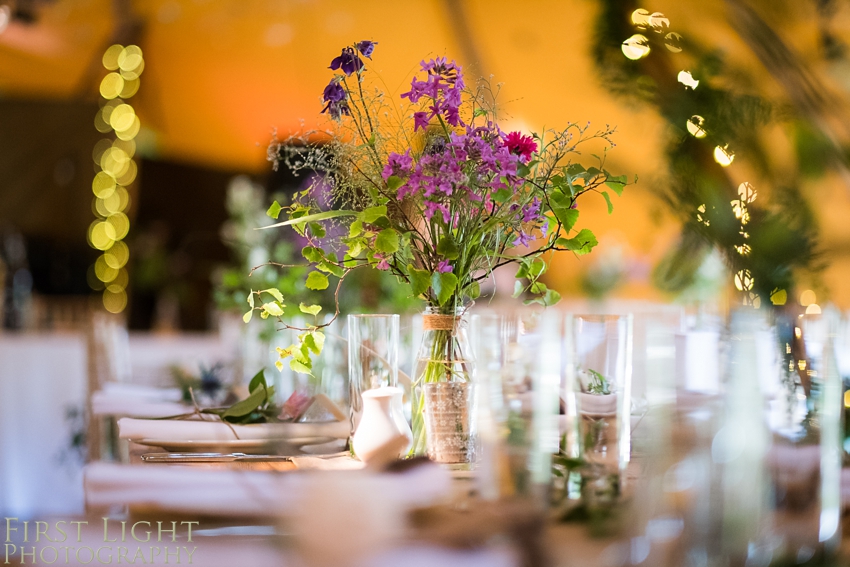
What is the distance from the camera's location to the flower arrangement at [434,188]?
88cm

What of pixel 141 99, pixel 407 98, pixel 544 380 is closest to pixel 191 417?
pixel 407 98

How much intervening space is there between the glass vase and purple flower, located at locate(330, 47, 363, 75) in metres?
0.32

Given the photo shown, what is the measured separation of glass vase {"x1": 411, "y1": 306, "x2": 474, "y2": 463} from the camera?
919 mm

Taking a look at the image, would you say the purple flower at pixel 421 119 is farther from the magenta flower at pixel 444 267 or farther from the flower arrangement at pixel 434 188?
the magenta flower at pixel 444 267

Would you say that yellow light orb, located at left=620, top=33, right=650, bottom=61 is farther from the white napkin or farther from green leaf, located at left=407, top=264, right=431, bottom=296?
the white napkin

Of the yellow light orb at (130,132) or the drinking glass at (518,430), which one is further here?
the yellow light orb at (130,132)

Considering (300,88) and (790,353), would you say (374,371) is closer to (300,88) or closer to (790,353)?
(790,353)

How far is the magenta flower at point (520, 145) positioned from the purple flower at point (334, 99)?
0.22m

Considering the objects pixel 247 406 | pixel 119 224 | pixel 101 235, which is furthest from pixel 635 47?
pixel 119 224

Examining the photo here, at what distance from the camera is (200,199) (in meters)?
5.80

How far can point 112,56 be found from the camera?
551 cm

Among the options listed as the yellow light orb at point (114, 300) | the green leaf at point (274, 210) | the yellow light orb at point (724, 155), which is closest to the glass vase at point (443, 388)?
the green leaf at point (274, 210)

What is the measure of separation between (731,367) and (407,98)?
567 mm

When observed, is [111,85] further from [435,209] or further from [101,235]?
[435,209]
